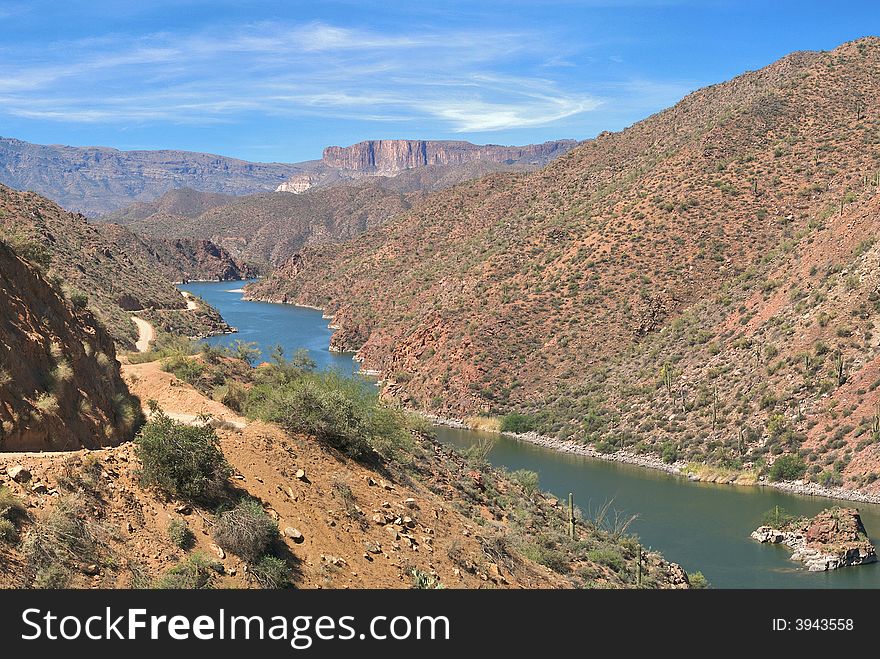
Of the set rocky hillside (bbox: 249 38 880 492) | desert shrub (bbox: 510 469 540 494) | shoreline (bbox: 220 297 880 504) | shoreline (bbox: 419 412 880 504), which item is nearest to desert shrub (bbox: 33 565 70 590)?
desert shrub (bbox: 510 469 540 494)

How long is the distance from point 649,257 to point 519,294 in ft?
36.8

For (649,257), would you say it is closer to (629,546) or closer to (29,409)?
(629,546)

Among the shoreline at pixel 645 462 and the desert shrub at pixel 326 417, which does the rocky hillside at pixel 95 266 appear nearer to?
the shoreline at pixel 645 462

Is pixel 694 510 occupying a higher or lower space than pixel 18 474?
lower

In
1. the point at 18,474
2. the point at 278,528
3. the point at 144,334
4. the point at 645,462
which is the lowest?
the point at 645,462

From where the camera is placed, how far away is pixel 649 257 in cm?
6469

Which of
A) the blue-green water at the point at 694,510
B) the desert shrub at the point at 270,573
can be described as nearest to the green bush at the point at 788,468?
the blue-green water at the point at 694,510

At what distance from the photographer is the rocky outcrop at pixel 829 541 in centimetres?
3158

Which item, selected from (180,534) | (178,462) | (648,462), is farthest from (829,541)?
(180,534)

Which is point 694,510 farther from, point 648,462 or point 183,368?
point 183,368

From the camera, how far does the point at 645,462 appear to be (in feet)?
159

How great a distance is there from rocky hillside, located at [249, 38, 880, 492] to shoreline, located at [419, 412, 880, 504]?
0.64 m

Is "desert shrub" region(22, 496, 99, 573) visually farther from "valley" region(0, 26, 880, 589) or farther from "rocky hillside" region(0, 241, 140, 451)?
"rocky hillside" region(0, 241, 140, 451)

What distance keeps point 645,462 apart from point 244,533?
3959cm
